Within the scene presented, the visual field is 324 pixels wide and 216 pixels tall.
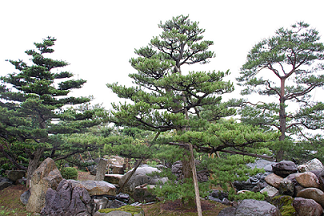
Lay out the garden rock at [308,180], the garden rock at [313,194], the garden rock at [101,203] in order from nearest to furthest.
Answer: the garden rock at [313,194], the garden rock at [308,180], the garden rock at [101,203]

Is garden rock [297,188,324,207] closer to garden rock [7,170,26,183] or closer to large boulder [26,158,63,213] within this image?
large boulder [26,158,63,213]

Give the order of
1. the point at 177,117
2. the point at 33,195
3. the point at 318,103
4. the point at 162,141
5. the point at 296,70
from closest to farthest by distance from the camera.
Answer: the point at 177,117 < the point at 162,141 < the point at 33,195 < the point at 318,103 < the point at 296,70

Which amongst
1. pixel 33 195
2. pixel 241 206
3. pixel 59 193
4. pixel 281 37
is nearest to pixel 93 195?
pixel 59 193

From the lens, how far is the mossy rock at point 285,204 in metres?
5.27

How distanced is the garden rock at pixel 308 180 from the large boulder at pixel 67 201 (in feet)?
21.2

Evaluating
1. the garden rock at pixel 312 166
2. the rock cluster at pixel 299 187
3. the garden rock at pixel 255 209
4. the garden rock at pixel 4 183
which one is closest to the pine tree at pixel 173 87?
the garden rock at pixel 255 209

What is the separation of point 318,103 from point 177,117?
7.26 m

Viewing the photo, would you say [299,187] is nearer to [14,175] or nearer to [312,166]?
[312,166]

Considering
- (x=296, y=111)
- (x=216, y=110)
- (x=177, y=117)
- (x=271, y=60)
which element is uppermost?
(x=271, y=60)

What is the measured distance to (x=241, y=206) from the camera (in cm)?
A: 450

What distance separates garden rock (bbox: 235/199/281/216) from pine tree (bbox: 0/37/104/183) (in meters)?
5.77

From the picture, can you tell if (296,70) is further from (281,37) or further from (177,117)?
(177,117)

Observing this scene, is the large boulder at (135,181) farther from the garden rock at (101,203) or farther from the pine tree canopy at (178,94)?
the pine tree canopy at (178,94)

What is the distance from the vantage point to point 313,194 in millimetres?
5535
